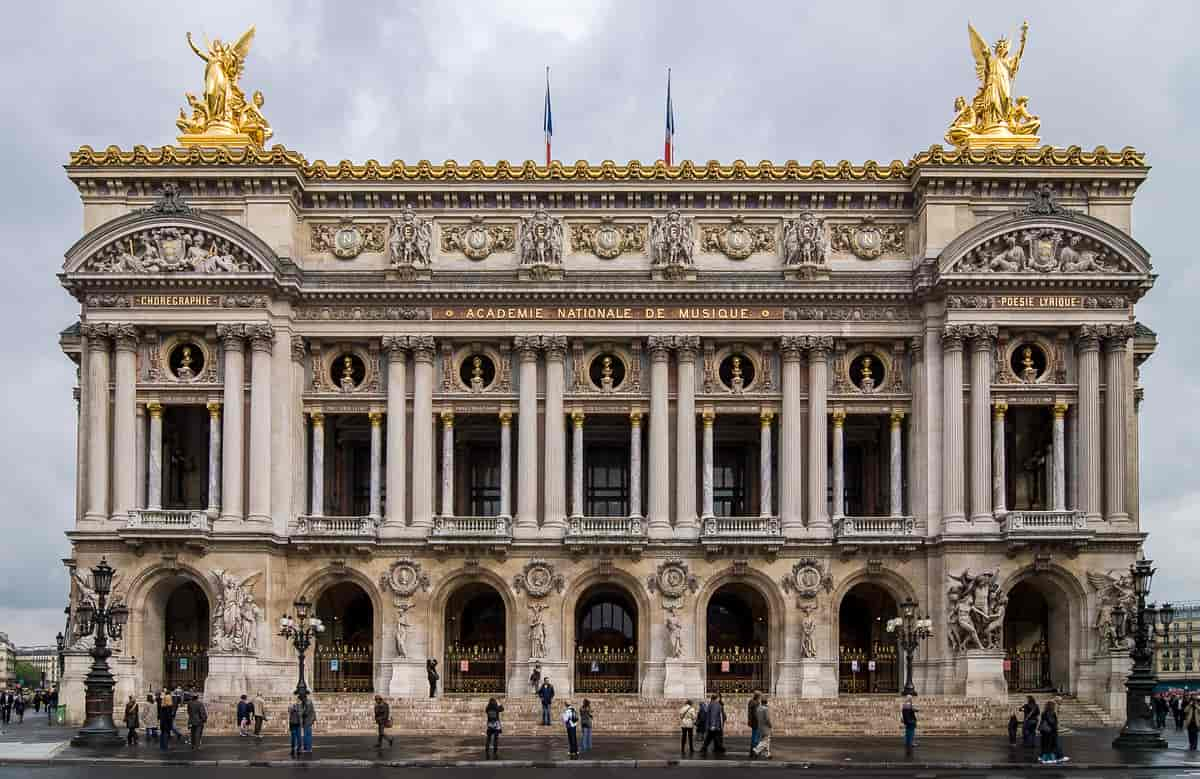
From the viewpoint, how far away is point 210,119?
7194cm

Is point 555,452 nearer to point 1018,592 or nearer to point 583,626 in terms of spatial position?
point 583,626

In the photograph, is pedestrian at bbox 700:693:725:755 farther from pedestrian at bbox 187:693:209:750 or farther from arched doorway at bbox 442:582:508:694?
arched doorway at bbox 442:582:508:694

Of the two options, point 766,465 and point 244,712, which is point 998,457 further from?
point 244,712

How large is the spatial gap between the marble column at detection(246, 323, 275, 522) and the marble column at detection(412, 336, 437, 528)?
5701mm

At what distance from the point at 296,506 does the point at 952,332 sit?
2655 centimetres

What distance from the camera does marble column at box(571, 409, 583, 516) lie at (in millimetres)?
69969

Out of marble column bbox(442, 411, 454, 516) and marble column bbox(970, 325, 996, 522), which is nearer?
marble column bbox(970, 325, 996, 522)

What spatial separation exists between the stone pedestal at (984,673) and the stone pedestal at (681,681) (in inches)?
391

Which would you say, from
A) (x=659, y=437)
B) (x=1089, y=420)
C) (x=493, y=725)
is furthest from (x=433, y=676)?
(x=1089, y=420)

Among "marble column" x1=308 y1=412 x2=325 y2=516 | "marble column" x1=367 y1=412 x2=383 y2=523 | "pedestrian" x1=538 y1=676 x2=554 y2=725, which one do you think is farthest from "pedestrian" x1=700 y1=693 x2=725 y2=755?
"marble column" x1=308 y1=412 x2=325 y2=516

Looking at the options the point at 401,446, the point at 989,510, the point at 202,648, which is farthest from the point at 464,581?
the point at 989,510

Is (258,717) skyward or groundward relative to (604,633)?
groundward

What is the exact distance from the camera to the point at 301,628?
189 feet

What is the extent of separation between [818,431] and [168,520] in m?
25.4
